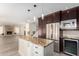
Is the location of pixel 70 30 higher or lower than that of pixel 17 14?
lower

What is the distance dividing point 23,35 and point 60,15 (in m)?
0.78

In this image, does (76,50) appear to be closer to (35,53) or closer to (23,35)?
(35,53)

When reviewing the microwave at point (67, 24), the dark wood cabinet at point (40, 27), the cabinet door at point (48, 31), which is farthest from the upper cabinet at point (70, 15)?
the dark wood cabinet at point (40, 27)

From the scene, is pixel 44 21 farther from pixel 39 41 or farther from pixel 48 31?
pixel 39 41

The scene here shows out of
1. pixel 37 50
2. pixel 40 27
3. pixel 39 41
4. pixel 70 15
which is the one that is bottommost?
pixel 37 50

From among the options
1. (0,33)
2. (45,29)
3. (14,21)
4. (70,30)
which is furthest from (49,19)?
(0,33)

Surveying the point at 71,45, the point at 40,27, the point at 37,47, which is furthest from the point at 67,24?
the point at 37,47

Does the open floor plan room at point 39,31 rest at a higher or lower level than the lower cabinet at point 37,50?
higher

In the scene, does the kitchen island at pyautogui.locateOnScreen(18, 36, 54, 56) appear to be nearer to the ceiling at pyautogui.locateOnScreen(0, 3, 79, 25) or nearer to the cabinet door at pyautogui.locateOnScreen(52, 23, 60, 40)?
the cabinet door at pyautogui.locateOnScreen(52, 23, 60, 40)

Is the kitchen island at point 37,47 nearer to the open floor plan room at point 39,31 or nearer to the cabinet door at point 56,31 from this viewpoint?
the open floor plan room at point 39,31

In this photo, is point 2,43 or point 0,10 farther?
point 2,43

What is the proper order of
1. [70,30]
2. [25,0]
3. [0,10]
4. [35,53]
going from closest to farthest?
[25,0] < [0,10] < [35,53] < [70,30]

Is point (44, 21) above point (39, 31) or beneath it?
above

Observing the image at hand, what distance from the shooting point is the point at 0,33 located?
176 cm
